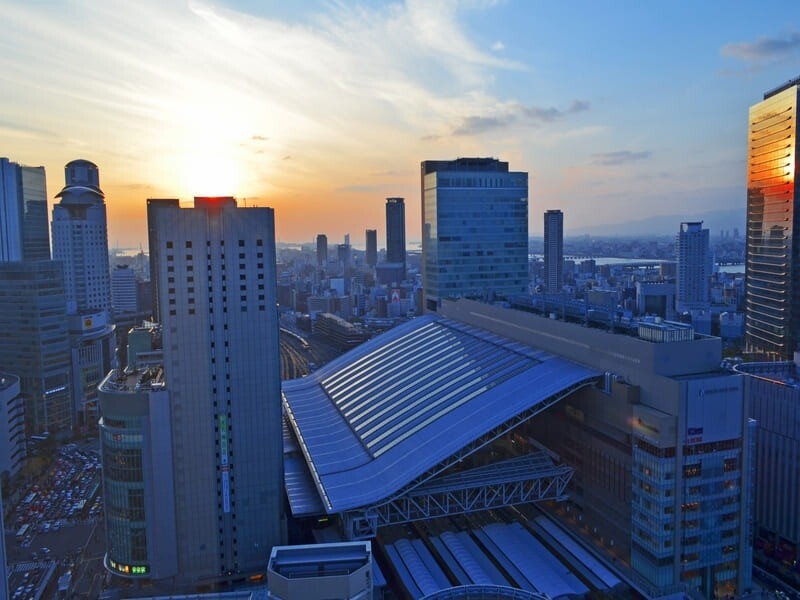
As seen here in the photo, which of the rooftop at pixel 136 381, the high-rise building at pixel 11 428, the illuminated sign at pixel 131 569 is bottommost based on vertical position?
the illuminated sign at pixel 131 569

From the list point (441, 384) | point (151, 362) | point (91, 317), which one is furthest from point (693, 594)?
point (91, 317)

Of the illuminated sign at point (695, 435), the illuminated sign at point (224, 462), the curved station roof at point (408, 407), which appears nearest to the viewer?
the illuminated sign at point (695, 435)

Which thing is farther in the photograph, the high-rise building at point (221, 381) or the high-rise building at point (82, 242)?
the high-rise building at point (82, 242)

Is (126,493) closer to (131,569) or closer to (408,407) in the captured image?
(131,569)

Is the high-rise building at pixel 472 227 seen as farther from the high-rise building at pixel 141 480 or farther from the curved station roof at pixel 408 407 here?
the high-rise building at pixel 141 480

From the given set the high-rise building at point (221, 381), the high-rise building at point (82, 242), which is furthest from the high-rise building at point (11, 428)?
the high-rise building at point (82, 242)

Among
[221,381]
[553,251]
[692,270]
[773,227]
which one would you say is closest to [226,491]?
[221,381]
